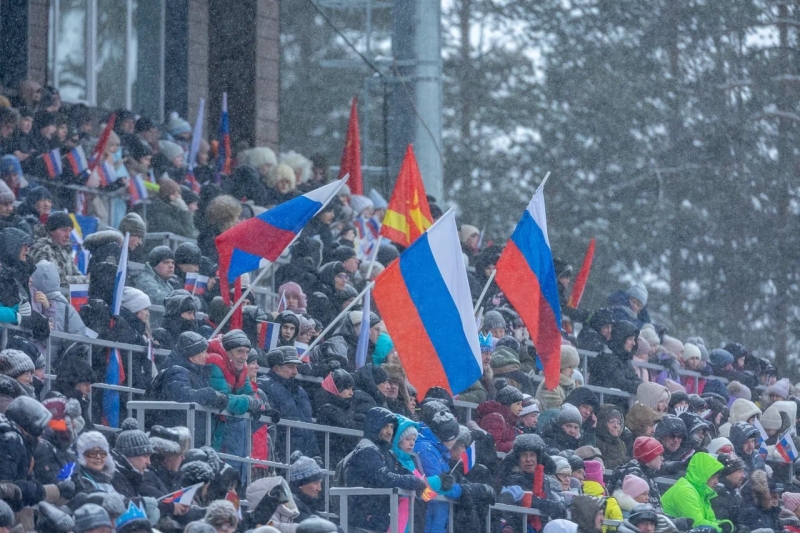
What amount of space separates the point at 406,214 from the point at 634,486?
4584mm

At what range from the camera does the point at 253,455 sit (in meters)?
12.1

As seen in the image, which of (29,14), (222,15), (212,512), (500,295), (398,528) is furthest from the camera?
(222,15)

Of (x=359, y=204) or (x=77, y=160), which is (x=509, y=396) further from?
(x=359, y=204)

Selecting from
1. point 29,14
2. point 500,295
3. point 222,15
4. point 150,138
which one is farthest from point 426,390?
point 222,15

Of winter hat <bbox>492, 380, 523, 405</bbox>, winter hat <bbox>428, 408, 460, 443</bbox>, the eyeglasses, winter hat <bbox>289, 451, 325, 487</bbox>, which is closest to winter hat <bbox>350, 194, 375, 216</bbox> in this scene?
winter hat <bbox>492, 380, 523, 405</bbox>

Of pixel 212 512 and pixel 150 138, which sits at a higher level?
pixel 150 138

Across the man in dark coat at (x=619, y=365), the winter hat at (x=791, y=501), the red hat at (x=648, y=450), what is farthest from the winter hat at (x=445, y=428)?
the man in dark coat at (x=619, y=365)

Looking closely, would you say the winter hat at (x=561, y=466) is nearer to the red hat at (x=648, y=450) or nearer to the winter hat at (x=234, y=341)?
the red hat at (x=648, y=450)

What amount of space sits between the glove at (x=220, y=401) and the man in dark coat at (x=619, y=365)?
19.1 ft

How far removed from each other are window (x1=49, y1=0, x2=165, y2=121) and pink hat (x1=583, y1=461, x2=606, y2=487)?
10.5m

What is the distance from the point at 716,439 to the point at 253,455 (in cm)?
477

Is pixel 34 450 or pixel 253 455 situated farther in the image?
pixel 253 455

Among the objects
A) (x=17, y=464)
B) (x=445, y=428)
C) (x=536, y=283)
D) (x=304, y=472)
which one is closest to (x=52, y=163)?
(x=536, y=283)

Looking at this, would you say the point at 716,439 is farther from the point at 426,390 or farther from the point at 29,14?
the point at 29,14
